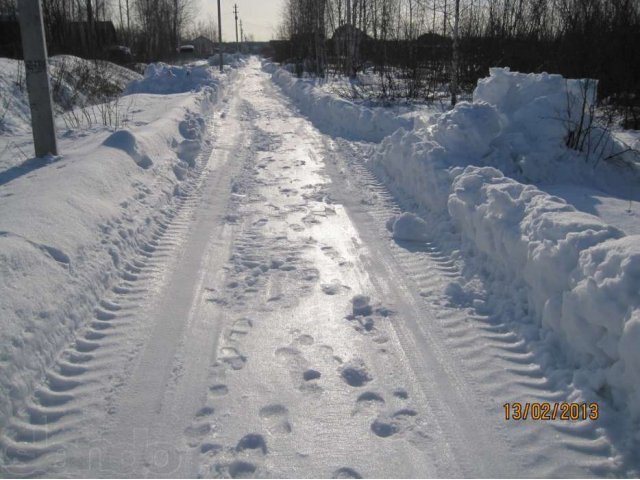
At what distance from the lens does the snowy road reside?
8.05 feet

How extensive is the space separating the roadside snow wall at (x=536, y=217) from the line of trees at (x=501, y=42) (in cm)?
476

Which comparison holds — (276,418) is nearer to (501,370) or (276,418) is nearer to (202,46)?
(501,370)

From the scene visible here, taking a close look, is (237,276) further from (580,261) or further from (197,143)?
(197,143)

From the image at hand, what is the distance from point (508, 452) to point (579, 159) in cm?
645

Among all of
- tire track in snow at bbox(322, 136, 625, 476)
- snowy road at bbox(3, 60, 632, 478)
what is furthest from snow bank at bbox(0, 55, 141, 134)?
tire track in snow at bbox(322, 136, 625, 476)

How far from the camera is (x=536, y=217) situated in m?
4.00

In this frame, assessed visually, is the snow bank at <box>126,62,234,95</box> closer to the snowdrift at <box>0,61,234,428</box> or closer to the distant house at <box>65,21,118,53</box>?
the distant house at <box>65,21,118,53</box>

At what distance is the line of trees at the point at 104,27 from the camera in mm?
26375

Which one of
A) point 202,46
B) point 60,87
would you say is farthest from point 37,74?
point 202,46

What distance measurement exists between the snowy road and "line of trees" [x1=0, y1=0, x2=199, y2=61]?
2340 cm

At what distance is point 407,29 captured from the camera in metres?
23.8

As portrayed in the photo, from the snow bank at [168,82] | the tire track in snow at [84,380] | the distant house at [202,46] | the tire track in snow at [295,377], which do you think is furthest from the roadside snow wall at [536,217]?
the distant house at [202,46]

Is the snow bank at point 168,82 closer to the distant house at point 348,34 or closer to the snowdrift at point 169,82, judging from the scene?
the snowdrift at point 169,82

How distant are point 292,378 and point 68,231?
2649mm
